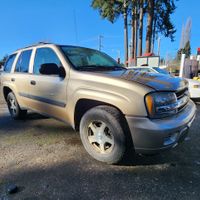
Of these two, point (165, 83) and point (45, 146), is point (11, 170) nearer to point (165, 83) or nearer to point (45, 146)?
point (45, 146)

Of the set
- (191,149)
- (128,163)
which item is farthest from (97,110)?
(191,149)

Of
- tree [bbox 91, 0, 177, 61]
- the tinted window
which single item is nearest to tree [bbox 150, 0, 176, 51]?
tree [bbox 91, 0, 177, 61]

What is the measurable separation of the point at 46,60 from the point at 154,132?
245 centimetres

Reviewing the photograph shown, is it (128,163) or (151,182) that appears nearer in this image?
(151,182)

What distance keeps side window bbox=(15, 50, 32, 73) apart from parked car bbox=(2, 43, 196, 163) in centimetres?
26

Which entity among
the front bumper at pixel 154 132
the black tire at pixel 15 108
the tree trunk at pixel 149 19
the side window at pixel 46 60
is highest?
the tree trunk at pixel 149 19

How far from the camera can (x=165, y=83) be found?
A: 2791 mm

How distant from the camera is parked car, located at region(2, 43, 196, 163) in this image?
2.50m

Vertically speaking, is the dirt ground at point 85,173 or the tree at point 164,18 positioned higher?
the tree at point 164,18

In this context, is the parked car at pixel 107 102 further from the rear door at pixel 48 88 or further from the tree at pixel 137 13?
the tree at pixel 137 13

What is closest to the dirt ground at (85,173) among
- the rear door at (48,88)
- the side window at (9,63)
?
the rear door at (48,88)

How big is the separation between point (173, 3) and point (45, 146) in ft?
64.9

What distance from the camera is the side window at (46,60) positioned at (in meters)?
3.43

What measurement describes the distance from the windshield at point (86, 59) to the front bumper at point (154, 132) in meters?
1.41
